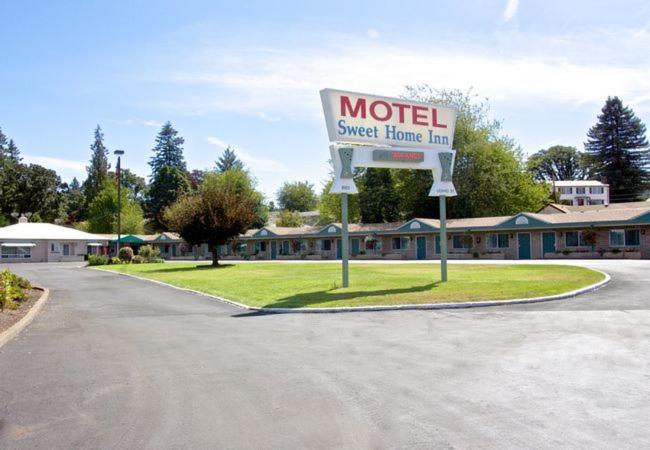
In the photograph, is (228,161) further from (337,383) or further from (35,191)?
(337,383)

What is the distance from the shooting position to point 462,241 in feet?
163

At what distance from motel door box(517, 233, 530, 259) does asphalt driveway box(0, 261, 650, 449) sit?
3372 centimetres

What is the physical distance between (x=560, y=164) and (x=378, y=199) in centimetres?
6648

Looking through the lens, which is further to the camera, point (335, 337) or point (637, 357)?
point (335, 337)

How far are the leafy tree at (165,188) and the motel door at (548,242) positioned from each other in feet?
209

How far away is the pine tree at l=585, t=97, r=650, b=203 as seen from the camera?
A: 293ft

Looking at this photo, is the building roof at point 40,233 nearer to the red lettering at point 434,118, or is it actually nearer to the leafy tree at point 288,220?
the leafy tree at point 288,220

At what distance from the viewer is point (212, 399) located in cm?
639

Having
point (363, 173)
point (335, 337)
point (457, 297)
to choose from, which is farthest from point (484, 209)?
Result: point (335, 337)

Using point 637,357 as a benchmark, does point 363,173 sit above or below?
above

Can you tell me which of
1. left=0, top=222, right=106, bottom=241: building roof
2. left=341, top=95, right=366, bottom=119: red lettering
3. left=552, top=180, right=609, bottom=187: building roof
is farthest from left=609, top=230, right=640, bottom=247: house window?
left=552, top=180, right=609, bottom=187: building roof

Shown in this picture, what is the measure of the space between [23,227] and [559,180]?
99255 millimetres

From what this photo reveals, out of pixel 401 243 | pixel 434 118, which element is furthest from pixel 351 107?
pixel 401 243

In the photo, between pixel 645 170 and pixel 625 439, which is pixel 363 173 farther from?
pixel 625 439
